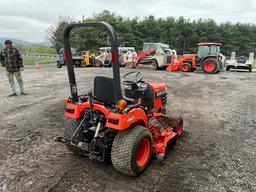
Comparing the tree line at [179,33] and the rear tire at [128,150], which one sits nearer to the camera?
the rear tire at [128,150]

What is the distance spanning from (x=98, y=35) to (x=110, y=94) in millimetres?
25155

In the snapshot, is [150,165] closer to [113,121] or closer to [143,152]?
[143,152]

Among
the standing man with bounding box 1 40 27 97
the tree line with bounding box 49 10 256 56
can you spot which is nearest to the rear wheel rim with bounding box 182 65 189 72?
the standing man with bounding box 1 40 27 97

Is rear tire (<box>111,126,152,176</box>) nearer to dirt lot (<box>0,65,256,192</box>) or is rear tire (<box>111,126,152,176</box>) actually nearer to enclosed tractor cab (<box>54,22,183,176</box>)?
enclosed tractor cab (<box>54,22,183,176</box>)

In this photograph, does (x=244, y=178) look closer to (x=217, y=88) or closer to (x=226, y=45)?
(x=217, y=88)

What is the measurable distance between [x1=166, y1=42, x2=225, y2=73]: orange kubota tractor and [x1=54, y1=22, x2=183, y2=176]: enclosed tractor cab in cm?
1146

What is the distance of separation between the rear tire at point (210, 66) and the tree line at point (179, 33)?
18847 mm

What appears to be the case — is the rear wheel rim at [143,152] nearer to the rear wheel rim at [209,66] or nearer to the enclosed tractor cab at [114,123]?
the enclosed tractor cab at [114,123]

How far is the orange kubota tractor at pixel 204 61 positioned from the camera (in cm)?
1345

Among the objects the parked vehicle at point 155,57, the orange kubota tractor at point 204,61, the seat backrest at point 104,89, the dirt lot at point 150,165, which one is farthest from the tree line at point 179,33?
the seat backrest at point 104,89

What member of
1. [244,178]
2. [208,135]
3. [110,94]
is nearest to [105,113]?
[110,94]

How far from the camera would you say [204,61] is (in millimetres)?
13648

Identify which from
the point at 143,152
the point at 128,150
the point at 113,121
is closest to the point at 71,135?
the point at 113,121

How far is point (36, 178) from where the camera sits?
2645mm
